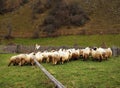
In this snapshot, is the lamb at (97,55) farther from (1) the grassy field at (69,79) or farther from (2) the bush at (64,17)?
(2) the bush at (64,17)

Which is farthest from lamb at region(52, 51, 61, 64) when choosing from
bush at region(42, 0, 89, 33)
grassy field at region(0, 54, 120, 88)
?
bush at region(42, 0, 89, 33)

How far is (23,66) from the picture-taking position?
23.4 metres

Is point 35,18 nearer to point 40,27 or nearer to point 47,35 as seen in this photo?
point 40,27

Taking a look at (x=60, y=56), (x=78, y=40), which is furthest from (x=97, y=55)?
(x=78, y=40)

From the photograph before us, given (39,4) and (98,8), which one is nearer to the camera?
(98,8)

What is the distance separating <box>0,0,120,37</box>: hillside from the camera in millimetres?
80044

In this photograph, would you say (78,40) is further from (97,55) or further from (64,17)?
(97,55)

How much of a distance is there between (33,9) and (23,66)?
7055 centimetres

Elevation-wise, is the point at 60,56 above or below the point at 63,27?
below

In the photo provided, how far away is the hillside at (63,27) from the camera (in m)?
80.0

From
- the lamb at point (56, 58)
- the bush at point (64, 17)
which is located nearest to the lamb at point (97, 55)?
the lamb at point (56, 58)

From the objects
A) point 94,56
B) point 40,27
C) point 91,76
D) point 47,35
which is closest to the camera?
point 91,76

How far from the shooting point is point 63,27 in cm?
8425

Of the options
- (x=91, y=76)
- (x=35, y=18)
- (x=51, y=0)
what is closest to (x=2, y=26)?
(x=35, y=18)
